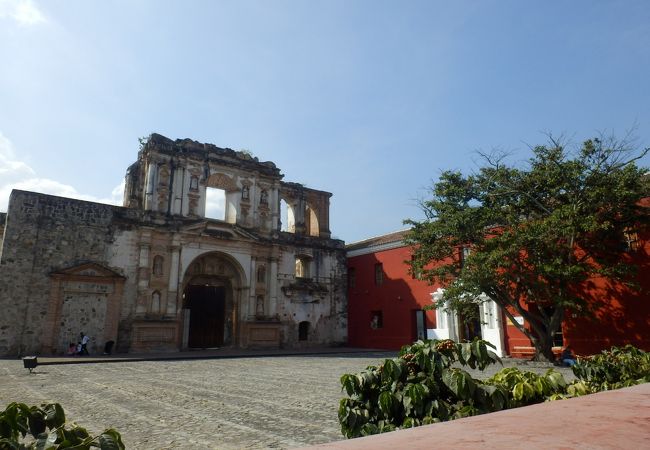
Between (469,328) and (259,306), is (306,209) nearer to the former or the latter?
(259,306)

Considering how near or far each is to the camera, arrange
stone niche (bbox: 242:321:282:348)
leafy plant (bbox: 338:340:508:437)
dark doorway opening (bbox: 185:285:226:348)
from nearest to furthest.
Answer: leafy plant (bbox: 338:340:508:437) < dark doorway opening (bbox: 185:285:226:348) < stone niche (bbox: 242:321:282:348)

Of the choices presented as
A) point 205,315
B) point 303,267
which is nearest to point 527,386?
point 205,315

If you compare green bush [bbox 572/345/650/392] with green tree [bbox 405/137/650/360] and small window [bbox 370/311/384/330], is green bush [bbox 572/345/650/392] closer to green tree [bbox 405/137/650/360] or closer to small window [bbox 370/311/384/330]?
green tree [bbox 405/137/650/360]

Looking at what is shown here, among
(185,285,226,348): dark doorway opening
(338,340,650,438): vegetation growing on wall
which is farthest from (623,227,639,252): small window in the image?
(185,285,226,348): dark doorway opening

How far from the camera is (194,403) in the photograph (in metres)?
7.10

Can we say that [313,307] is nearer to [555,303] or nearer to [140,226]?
[140,226]

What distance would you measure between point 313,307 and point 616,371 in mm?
20394

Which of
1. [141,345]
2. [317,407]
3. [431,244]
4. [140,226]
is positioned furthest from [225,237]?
[317,407]

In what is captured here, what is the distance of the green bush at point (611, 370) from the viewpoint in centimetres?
530

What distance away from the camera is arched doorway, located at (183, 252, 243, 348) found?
22.2 m

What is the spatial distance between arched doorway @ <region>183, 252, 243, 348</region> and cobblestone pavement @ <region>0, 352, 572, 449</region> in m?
9.82

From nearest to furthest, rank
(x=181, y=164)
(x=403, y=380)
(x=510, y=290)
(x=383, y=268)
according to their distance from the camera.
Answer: (x=403, y=380) < (x=510, y=290) < (x=181, y=164) < (x=383, y=268)

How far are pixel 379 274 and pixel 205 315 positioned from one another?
31.2ft

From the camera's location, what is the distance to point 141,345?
63.7 feet
